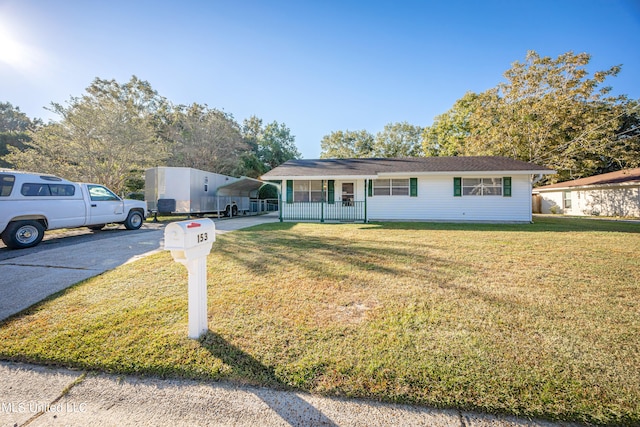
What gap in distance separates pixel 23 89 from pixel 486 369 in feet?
62.6

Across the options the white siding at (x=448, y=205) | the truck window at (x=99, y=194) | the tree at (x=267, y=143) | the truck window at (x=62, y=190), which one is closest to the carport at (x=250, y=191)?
the truck window at (x=99, y=194)

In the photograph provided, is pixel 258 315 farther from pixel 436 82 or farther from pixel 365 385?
pixel 436 82

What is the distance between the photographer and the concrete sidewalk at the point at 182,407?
1.54 meters

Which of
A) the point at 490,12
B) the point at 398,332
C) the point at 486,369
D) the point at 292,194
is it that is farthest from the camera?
the point at 292,194

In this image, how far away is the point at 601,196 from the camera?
1709cm

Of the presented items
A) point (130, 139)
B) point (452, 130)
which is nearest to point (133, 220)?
point (130, 139)

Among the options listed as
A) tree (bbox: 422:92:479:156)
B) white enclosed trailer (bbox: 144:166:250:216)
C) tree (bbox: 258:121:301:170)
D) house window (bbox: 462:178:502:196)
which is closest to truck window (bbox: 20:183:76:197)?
white enclosed trailer (bbox: 144:166:250:216)

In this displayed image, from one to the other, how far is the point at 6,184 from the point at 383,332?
30.6 ft

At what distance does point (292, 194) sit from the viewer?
13.4 meters

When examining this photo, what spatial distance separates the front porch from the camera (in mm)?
Result: 13148

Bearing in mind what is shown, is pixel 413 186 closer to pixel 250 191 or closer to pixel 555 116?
pixel 250 191

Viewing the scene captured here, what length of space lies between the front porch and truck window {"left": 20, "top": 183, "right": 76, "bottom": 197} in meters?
7.80

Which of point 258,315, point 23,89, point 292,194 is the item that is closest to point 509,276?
point 258,315

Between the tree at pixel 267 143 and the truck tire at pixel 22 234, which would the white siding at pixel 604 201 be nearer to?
the tree at pixel 267 143
